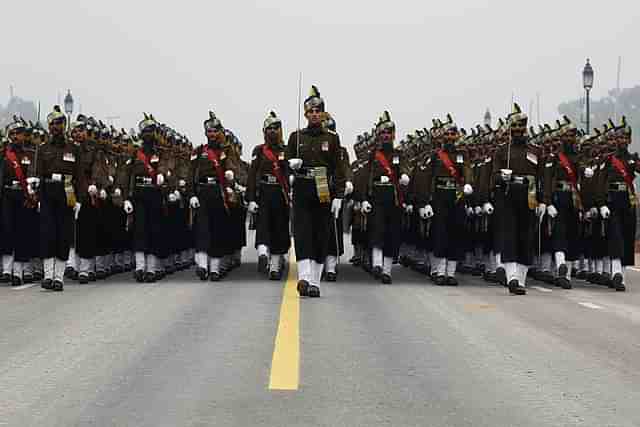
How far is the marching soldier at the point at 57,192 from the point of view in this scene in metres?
14.6

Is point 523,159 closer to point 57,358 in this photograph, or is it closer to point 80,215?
point 80,215

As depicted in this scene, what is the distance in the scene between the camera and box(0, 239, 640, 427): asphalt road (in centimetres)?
655

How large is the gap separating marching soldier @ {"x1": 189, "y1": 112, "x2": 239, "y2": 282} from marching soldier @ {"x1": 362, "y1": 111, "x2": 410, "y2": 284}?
213cm

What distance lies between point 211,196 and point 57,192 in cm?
268

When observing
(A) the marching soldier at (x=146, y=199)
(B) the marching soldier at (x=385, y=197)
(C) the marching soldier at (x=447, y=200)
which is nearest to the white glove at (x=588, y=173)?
(C) the marching soldier at (x=447, y=200)

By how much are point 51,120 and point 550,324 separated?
24.3 feet

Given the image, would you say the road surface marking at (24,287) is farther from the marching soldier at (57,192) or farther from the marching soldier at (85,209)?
the marching soldier at (85,209)

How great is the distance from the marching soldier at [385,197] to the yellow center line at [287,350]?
11.4 feet

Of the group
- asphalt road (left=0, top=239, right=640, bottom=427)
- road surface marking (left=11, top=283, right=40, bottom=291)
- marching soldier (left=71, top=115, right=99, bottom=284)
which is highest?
marching soldier (left=71, top=115, right=99, bottom=284)

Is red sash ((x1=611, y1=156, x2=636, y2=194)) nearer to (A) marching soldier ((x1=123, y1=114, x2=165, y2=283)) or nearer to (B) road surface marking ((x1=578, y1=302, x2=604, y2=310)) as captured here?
(B) road surface marking ((x1=578, y1=302, x2=604, y2=310))

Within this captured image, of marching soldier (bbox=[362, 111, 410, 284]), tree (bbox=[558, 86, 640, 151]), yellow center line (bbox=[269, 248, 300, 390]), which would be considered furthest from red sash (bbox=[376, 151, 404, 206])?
tree (bbox=[558, 86, 640, 151])

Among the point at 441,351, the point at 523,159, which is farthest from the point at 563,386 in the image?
the point at 523,159

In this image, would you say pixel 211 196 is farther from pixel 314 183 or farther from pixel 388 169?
pixel 314 183

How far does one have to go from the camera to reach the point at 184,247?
63.6 ft
